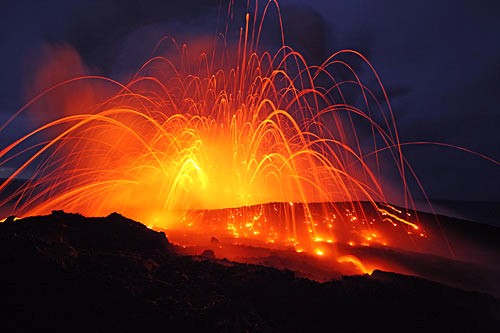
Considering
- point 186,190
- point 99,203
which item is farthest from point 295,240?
point 99,203

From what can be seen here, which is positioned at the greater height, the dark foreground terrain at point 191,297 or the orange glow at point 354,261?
the orange glow at point 354,261

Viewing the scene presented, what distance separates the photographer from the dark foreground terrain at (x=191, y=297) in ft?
23.3

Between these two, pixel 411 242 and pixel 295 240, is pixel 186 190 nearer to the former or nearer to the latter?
pixel 295 240

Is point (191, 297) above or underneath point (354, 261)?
underneath

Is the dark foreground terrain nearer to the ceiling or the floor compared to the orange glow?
nearer to the floor

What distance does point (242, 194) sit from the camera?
44.3 metres

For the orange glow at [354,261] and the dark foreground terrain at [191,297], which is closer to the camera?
the dark foreground terrain at [191,297]

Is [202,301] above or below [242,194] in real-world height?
below

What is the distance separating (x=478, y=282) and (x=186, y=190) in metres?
42.9

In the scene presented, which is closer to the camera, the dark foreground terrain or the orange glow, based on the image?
the dark foreground terrain

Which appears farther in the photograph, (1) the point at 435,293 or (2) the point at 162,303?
(1) the point at 435,293

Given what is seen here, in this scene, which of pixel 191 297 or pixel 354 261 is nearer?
pixel 191 297

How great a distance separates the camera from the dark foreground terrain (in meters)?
7.11

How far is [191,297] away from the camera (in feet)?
29.3
